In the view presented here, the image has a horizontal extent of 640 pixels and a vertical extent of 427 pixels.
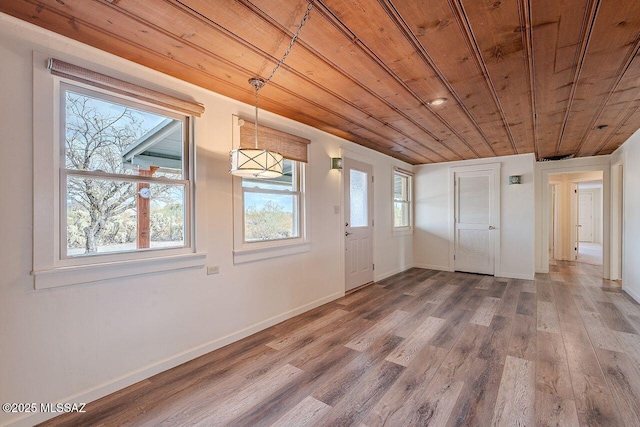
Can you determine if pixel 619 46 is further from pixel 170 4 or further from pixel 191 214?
pixel 191 214

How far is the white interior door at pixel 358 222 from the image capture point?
4.23m

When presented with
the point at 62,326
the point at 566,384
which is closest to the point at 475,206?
the point at 566,384

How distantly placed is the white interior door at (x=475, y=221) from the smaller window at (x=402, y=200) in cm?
92

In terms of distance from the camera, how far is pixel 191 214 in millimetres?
2381

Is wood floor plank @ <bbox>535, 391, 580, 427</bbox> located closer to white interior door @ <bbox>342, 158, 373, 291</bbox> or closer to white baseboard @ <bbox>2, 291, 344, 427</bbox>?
white baseboard @ <bbox>2, 291, 344, 427</bbox>

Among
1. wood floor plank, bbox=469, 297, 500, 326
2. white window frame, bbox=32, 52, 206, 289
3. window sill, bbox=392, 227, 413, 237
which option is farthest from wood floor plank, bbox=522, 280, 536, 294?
white window frame, bbox=32, 52, 206, 289

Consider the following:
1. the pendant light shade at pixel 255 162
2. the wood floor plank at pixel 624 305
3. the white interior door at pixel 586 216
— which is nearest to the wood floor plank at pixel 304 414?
the pendant light shade at pixel 255 162

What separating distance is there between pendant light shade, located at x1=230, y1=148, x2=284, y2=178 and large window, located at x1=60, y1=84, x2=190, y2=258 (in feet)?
1.85

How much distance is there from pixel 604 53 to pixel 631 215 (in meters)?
3.42

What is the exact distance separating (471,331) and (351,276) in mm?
1792

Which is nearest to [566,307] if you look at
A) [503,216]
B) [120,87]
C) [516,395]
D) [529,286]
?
[529,286]

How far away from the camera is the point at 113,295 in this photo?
6.39 feet

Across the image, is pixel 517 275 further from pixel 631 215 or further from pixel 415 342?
pixel 415 342

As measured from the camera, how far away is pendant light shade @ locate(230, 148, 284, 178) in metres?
2.05
